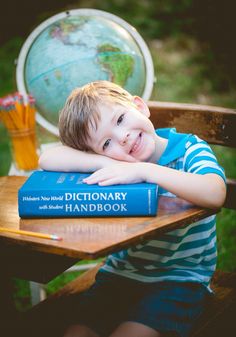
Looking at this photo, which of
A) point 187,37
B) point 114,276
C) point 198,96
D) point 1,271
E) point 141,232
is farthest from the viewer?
point 187,37

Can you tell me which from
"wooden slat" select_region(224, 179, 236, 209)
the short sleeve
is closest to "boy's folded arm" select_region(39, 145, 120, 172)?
the short sleeve

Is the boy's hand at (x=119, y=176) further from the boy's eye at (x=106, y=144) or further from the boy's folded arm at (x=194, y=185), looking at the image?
the boy's eye at (x=106, y=144)

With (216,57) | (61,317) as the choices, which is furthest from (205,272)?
(216,57)

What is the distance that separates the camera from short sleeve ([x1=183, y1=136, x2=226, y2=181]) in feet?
5.32

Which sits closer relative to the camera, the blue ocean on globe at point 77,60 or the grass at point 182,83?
the blue ocean on globe at point 77,60

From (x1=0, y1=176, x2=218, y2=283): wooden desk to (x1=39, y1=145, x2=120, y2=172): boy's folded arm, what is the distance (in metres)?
0.18

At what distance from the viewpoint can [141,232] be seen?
1370 millimetres

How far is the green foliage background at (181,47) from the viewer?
555 cm

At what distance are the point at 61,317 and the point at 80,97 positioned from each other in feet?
2.45

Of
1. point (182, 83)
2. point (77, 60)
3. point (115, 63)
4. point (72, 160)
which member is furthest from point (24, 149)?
point (182, 83)

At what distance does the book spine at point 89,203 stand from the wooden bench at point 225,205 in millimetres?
491

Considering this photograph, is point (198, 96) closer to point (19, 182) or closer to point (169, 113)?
point (169, 113)

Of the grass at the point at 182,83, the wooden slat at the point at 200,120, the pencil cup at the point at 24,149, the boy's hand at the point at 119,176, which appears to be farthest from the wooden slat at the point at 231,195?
the grass at the point at 182,83

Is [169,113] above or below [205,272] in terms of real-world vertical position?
above
